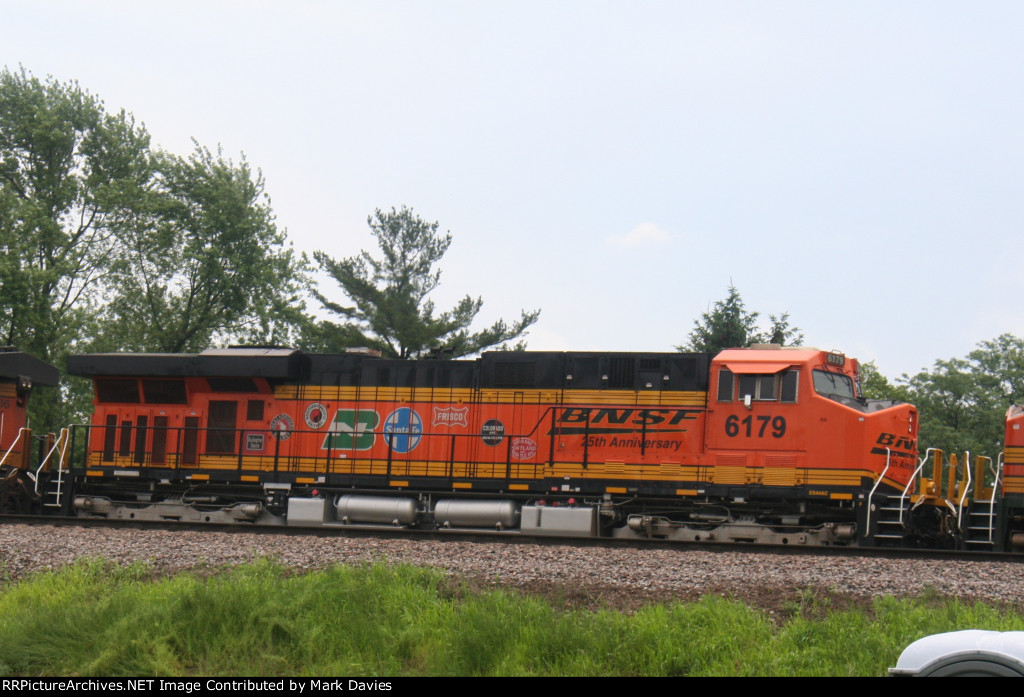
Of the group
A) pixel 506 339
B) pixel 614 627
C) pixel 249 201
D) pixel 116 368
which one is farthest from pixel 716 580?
pixel 249 201

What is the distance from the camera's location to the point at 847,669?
684cm

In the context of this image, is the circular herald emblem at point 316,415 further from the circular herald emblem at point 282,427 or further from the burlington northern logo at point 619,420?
the burlington northern logo at point 619,420

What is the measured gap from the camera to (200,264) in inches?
1443

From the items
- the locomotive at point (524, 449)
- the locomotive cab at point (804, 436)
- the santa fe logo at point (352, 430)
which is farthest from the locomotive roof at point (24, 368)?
the locomotive cab at point (804, 436)

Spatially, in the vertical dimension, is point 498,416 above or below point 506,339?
below

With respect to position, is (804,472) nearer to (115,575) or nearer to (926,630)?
(926,630)

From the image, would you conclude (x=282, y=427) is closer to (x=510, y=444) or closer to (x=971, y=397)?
(x=510, y=444)

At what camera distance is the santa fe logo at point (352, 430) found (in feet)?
57.3

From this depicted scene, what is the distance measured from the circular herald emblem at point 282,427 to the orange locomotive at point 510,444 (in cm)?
3

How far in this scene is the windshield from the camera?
15219 mm

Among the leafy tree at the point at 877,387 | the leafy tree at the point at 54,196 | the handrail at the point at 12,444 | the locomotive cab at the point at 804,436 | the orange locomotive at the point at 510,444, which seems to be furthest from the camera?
the leafy tree at the point at 877,387
